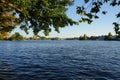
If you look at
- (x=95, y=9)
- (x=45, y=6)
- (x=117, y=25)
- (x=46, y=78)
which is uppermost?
(x=45, y=6)

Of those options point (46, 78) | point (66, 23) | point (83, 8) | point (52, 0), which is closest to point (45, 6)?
point (52, 0)

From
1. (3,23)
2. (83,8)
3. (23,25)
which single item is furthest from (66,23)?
(83,8)

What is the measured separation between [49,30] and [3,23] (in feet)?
27.0

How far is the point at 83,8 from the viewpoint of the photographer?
9.12 meters

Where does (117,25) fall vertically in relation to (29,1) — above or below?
below

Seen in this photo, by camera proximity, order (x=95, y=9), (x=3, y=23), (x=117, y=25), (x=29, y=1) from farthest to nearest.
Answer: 1. (x=3, y=23)
2. (x=29, y=1)
3. (x=95, y=9)
4. (x=117, y=25)

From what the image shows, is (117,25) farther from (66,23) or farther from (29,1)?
(66,23)

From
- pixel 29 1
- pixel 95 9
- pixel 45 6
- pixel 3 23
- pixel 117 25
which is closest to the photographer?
pixel 117 25

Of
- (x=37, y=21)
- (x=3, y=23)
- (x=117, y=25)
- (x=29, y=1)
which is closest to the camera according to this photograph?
(x=117, y=25)

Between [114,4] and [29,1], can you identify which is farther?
[29,1]

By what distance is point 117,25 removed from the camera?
8.14 meters

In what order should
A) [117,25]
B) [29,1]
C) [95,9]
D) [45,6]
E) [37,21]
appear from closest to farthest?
[117,25] < [95,9] < [29,1] < [45,6] < [37,21]

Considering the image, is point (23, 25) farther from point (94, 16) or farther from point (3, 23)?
point (94, 16)

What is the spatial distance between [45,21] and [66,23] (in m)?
2.34
